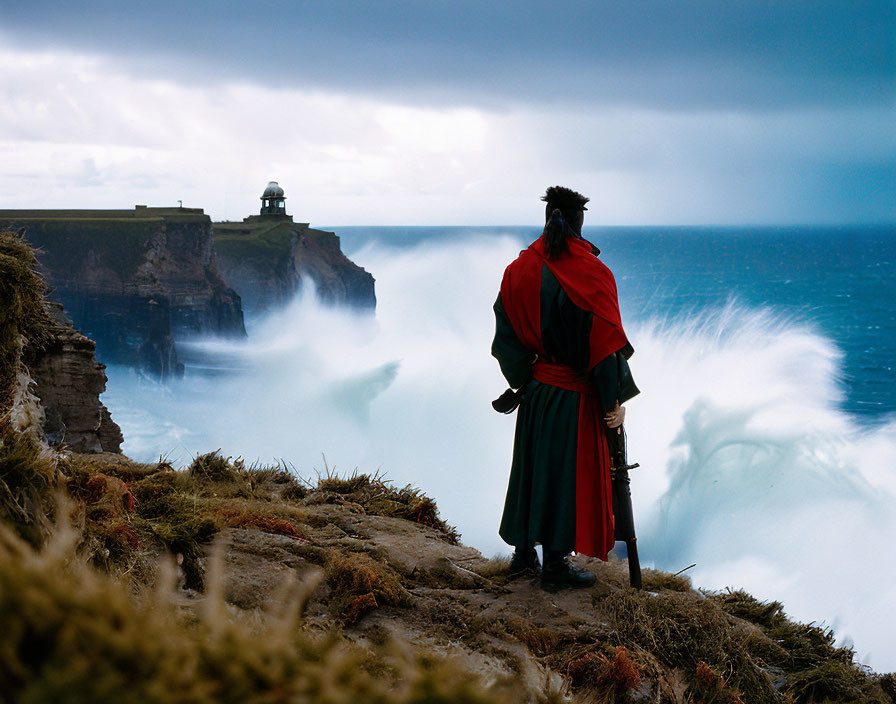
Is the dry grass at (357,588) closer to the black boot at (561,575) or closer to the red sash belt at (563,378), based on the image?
the black boot at (561,575)

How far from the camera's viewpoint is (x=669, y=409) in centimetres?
2809

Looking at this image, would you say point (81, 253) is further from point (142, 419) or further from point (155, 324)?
point (142, 419)

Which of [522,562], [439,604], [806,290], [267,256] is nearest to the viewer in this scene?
[439,604]

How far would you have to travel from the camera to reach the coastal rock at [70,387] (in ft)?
18.3

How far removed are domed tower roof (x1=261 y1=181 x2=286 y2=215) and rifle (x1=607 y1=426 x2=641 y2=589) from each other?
57642mm

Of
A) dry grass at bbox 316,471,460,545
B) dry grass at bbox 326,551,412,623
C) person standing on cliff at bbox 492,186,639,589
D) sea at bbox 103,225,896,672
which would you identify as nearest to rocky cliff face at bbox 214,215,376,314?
sea at bbox 103,225,896,672

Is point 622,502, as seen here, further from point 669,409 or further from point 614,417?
point 669,409

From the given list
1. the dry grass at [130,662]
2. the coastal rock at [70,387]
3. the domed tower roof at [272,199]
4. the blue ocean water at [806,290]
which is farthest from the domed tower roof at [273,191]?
the dry grass at [130,662]

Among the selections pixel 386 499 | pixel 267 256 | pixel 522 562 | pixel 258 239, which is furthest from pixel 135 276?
pixel 522 562

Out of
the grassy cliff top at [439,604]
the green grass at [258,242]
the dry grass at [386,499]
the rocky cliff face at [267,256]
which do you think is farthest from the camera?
the rocky cliff face at [267,256]

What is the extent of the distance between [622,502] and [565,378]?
89cm

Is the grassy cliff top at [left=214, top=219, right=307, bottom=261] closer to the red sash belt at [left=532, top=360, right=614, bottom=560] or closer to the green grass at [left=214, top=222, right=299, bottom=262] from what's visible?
the green grass at [left=214, top=222, right=299, bottom=262]

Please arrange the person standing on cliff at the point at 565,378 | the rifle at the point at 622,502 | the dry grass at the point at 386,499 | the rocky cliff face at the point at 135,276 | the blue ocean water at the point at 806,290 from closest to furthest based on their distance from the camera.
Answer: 1. the person standing on cliff at the point at 565,378
2. the rifle at the point at 622,502
3. the dry grass at the point at 386,499
4. the rocky cliff face at the point at 135,276
5. the blue ocean water at the point at 806,290

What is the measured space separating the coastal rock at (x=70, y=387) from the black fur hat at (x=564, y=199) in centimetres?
396
